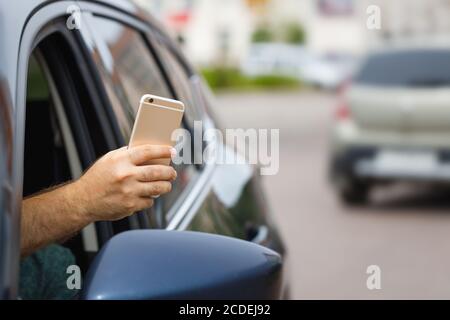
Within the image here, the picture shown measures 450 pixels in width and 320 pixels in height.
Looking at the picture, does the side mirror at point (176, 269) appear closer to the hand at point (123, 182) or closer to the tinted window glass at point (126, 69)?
the hand at point (123, 182)

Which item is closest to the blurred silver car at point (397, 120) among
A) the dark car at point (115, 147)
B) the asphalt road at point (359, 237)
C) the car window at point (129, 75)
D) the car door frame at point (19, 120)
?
the asphalt road at point (359, 237)

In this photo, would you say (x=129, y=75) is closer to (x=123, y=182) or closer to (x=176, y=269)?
(x=123, y=182)

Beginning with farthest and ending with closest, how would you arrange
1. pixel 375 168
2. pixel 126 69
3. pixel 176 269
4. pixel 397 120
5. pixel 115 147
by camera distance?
pixel 375 168 < pixel 397 120 < pixel 126 69 < pixel 115 147 < pixel 176 269

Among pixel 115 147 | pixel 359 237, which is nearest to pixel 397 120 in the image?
pixel 359 237

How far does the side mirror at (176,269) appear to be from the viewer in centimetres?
179

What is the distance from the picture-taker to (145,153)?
1.93 m

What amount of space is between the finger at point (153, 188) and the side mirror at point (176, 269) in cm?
8

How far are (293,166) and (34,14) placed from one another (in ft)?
45.2

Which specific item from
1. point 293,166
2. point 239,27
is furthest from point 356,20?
point 293,166

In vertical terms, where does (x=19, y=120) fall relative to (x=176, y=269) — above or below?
above

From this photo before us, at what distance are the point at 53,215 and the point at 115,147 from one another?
484mm

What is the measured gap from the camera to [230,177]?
132 inches

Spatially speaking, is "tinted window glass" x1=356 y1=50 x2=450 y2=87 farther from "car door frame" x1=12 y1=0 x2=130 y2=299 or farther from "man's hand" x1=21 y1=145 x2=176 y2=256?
"man's hand" x1=21 y1=145 x2=176 y2=256

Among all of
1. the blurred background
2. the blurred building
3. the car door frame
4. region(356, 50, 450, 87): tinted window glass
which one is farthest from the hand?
the blurred building
